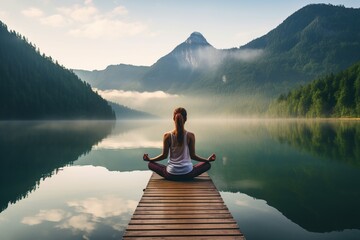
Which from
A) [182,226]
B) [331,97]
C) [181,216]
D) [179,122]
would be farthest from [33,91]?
[182,226]

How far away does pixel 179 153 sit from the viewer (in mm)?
12688

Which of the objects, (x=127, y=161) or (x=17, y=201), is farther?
(x=127, y=161)

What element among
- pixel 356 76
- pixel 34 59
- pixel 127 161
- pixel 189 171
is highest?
pixel 34 59

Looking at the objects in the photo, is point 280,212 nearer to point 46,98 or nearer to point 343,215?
point 343,215

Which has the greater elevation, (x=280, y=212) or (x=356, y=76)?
(x=356, y=76)

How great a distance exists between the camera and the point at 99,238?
10.5 meters

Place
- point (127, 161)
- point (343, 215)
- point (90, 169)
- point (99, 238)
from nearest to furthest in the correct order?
point (99, 238)
point (343, 215)
point (90, 169)
point (127, 161)

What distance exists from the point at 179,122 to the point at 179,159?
6.21 feet

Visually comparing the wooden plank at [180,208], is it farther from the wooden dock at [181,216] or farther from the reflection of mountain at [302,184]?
the reflection of mountain at [302,184]

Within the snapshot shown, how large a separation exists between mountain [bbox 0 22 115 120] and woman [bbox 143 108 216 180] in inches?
6024

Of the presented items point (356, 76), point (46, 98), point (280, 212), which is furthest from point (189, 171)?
point (46, 98)

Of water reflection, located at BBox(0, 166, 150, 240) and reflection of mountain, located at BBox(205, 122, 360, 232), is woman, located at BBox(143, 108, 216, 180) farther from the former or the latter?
reflection of mountain, located at BBox(205, 122, 360, 232)

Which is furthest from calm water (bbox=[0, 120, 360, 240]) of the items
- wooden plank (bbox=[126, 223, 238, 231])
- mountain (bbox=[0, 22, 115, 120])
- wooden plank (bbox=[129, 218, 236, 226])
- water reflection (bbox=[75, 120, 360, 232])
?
mountain (bbox=[0, 22, 115, 120])

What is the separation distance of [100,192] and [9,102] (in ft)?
503
